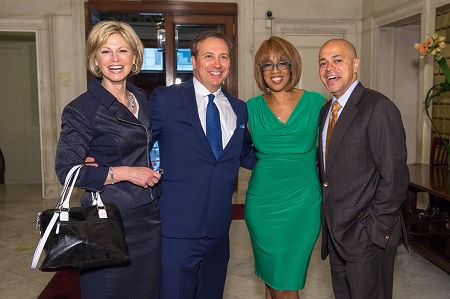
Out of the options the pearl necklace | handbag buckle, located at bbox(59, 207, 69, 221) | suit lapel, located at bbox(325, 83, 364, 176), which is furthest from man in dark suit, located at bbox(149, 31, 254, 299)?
handbag buckle, located at bbox(59, 207, 69, 221)

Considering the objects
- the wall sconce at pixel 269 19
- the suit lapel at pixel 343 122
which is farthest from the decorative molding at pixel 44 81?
the suit lapel at pixel 343 122

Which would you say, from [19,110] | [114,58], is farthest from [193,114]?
[19,110]

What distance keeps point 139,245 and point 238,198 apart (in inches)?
241

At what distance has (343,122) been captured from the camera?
8.27 feet

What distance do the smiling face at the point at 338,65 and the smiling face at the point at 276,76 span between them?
1.23 ft

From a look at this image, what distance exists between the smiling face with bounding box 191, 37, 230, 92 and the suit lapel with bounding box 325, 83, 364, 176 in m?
0.70

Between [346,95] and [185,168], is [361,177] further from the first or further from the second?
[185,168]

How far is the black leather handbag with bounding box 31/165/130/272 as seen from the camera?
1974 millimetres

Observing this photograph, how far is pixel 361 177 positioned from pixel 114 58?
1.36 metres

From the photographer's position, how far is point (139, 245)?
7.83 ft

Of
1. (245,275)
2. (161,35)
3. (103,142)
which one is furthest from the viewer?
(161,35)

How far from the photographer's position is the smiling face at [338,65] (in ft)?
8.61

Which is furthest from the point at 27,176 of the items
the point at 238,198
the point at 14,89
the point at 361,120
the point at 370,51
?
the point at 361,120

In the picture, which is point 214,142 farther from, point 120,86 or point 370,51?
point 370,51
